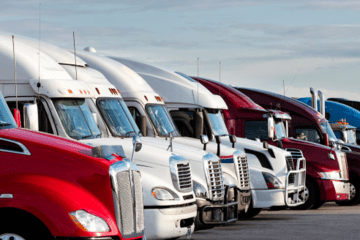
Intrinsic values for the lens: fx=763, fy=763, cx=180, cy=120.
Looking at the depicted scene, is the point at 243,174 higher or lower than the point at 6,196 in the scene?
higher

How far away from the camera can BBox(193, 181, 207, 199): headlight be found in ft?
38.0

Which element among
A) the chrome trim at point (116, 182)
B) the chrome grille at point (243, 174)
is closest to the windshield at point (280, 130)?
the chrome grille at point (243, 174)

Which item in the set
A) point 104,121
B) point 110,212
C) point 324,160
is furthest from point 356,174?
point 110,212

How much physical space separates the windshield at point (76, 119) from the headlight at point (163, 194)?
2082 millimetres

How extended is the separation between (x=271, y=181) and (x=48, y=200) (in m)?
9.05

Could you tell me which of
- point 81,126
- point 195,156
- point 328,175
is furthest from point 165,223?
point 328,175

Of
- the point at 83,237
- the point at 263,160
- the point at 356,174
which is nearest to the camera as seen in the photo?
the point at 83,237

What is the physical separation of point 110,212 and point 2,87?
200 inches

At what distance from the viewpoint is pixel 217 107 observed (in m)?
17.4

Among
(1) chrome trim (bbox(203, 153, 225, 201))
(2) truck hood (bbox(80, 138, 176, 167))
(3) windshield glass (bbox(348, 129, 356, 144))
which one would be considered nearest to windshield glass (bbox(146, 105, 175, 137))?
(1) chrome trim (bbox(203, 153, 225, 201))

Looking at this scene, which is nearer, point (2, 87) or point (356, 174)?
point (2, 87)

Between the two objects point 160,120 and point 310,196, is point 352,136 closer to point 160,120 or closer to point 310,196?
point 310,196

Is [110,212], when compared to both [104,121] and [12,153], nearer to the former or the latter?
[12,153]

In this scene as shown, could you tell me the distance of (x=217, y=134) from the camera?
16.7 m
